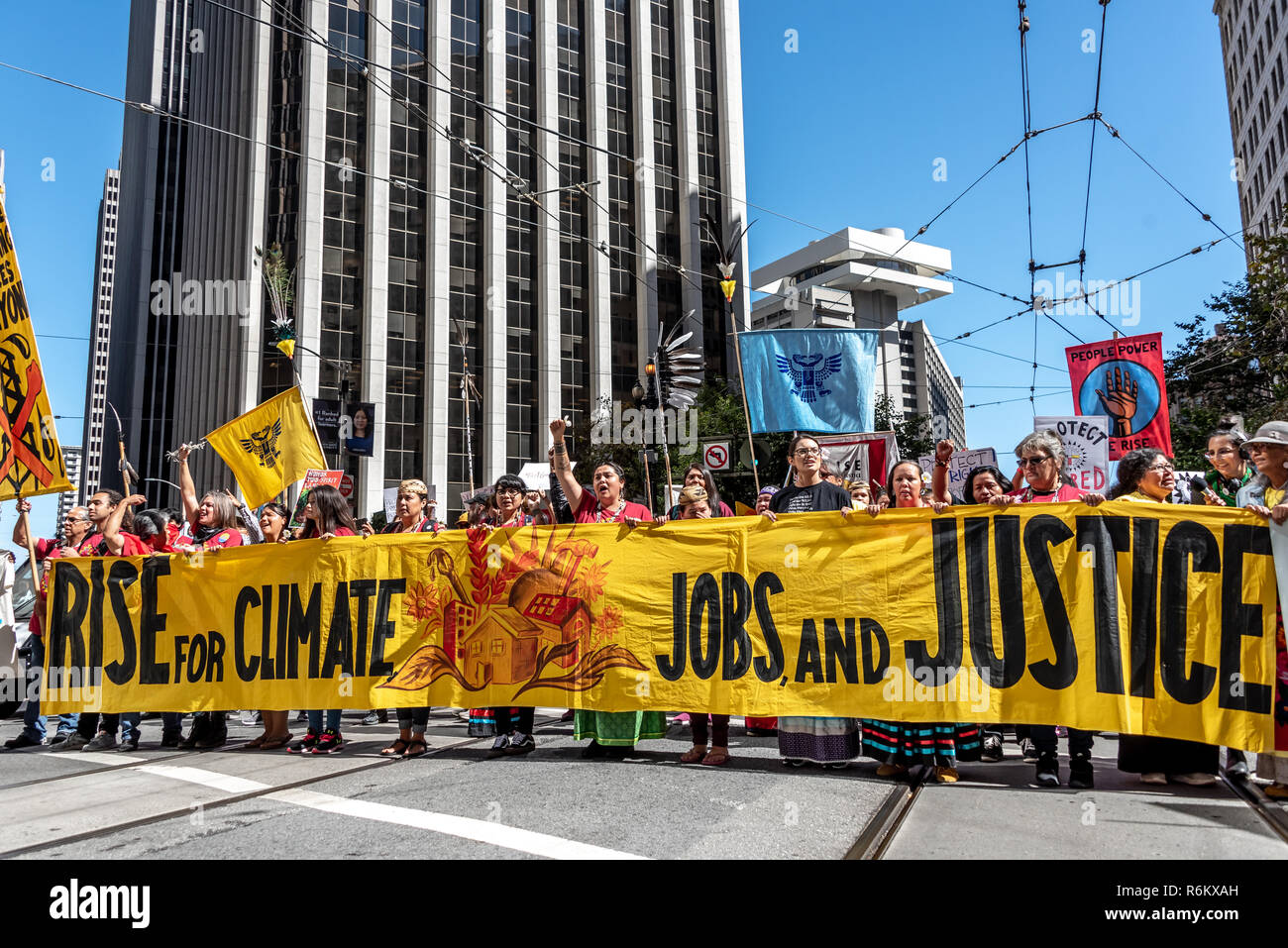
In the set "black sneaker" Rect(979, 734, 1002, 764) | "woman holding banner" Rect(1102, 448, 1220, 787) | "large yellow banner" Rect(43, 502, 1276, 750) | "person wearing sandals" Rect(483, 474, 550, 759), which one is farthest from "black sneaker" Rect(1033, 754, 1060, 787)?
"person wearing sandals" Rect(483, 474, 550, 759)

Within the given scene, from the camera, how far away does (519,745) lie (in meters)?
6.84

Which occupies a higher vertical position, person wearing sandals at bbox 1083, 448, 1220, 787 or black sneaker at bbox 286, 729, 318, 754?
person wearing sandals at bbox 1083, 448, 1220, 787

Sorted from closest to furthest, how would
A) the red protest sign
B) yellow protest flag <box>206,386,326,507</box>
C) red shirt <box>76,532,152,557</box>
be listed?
red shirt <box>76,532,152,557</box> < yellow protest flag <box>206,386,326,507</box> < the red protest sign

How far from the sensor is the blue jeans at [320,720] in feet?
23.3

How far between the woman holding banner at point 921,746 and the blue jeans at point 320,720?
384cm

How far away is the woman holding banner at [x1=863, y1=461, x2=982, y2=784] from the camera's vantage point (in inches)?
219

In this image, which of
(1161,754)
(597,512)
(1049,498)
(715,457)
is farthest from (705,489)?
(715,457)

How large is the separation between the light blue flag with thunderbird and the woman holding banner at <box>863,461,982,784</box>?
4938 millimetres

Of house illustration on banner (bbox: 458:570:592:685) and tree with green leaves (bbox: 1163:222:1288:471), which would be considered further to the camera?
tree with green leaves (bbox: 1163:222:1288:471)

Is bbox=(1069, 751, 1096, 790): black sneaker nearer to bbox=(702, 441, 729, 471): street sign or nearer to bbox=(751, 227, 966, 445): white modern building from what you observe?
A: bbox=(702, 441, 729, 471): street sign

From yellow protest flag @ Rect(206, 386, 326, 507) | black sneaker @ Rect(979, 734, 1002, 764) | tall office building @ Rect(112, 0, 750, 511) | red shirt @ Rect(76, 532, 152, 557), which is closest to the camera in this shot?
black sneaker @ Rect(979, 734, 1002, 764)

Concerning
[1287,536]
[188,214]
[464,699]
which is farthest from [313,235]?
[1287,536]

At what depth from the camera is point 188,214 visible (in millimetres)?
69375
